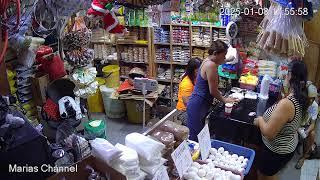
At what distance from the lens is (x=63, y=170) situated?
5.57 ft

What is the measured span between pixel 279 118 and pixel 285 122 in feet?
0.25

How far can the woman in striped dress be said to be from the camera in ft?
8.56

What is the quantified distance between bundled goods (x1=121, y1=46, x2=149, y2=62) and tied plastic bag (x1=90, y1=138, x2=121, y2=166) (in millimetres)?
4290

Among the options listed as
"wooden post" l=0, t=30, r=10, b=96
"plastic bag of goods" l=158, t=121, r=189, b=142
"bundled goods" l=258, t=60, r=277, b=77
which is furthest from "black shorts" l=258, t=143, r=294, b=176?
"wooden post" l=0, t=30, r=10, b=96

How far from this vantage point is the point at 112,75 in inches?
232

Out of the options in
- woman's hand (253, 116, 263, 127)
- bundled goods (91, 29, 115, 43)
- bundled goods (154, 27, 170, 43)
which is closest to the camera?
woman's hand (253, 116, 263, 127)

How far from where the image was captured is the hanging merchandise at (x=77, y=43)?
10.9 feet

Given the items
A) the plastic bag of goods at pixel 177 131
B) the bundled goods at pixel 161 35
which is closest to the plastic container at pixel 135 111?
the bundled goods at pixel 161 35

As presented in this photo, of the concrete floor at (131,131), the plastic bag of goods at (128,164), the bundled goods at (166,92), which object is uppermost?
the plastic bag of goods at (128,164)

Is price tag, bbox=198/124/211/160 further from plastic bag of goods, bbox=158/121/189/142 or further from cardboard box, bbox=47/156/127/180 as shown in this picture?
cardboard box, bbox=47/156/127/180

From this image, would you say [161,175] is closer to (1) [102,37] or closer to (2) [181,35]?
(2) [181,35]

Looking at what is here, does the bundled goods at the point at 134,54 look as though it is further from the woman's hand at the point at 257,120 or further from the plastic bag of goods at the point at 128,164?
the plastic bag of goods at the point at 128,164

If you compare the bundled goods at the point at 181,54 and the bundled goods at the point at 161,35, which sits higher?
the bundled goods at the point at 161,35

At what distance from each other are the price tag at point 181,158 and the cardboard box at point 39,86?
5.82 ft
